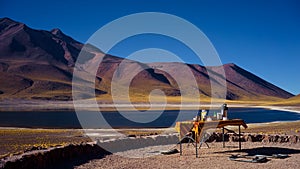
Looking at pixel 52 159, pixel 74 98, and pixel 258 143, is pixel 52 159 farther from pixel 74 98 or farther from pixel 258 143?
pixel 74 98

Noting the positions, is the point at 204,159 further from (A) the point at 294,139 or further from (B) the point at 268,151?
(A) the point at 294,139

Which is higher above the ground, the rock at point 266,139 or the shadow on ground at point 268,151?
the rock at point 266,139

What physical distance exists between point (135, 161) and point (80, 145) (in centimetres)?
222

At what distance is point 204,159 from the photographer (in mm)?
12555

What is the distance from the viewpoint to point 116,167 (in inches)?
446

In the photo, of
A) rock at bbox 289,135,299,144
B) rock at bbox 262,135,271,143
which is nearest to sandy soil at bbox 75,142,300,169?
rock at bbox 289,135,299,144

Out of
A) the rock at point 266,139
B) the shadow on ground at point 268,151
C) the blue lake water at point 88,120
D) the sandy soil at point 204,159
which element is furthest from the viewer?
the blue lake water at point 88,120

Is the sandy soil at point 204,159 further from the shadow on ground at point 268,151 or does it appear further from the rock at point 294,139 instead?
the rock at point 294,139

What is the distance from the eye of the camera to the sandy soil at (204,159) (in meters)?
11.3

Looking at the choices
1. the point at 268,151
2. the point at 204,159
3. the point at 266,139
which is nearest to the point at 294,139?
the point at 266,139

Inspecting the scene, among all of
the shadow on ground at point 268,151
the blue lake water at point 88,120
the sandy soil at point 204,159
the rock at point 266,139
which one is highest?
the blue lake water at point 88,120

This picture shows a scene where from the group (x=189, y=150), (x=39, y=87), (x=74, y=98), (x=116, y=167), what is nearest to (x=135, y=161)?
(x=116, y=167)

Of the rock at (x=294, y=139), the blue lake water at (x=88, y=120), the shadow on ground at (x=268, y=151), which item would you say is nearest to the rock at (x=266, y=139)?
the rock at (x=294, y=139)

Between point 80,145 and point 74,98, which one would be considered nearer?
point 80,145
